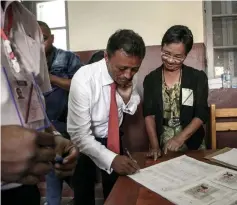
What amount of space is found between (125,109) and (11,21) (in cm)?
92

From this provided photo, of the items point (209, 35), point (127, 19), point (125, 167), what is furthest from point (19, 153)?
point (209, 35)

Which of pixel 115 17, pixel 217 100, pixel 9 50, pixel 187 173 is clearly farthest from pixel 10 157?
pixel 115 17

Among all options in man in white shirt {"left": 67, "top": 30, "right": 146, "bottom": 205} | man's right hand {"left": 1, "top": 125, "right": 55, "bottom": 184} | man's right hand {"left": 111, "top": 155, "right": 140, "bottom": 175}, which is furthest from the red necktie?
man's right hand {"left": 1, "top": 125, "right": 55, "bottom": 184}

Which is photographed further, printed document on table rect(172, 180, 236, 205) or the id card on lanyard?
printed document on table rect(172, 180, 236, 205)

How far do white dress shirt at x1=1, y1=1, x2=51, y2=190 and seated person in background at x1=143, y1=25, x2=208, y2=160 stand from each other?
868mm

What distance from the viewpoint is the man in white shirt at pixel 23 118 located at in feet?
1.33

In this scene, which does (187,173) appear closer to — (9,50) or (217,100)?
(9,50)

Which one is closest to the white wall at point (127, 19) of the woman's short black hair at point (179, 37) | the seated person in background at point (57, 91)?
the seated person in background at point (57, 91)

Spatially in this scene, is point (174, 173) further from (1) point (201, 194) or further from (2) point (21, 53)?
(2) point (21, 53)

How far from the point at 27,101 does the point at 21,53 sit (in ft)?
0.38

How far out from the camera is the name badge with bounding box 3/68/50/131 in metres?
0.53

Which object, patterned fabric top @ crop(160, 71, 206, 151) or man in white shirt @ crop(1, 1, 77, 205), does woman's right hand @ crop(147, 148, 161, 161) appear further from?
man in white shirt @ crop(1, 1, 77, 205)

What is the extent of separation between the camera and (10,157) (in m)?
0.40

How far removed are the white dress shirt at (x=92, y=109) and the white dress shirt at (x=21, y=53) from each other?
51 cm
